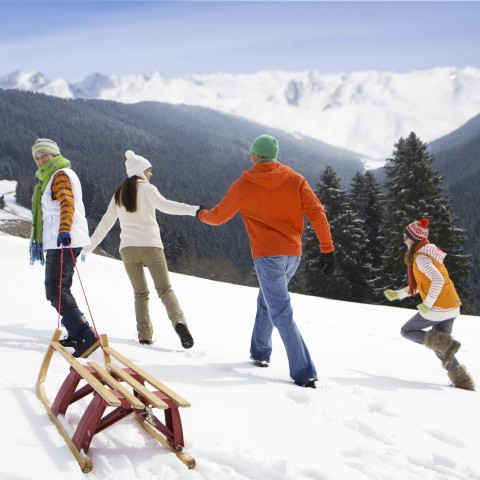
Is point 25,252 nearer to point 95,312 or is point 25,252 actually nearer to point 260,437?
point 95,312

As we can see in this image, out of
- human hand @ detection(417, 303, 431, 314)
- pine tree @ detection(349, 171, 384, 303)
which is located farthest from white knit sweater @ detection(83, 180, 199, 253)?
pine tree @ detection(349, 171, 384, 303)

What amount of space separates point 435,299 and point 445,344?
1.80 feet

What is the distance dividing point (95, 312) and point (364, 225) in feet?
93.6

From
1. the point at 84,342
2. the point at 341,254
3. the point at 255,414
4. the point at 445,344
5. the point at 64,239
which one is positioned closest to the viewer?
the point at 255,414

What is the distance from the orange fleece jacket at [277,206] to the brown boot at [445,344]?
6.01ft

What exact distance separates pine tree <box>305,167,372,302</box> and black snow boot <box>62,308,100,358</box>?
2536 cm

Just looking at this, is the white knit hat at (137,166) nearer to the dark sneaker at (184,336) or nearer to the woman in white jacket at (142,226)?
the woman in white jacket at (142,226)

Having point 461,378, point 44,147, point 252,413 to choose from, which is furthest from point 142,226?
point 461,378

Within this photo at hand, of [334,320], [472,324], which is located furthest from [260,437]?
[472,324]

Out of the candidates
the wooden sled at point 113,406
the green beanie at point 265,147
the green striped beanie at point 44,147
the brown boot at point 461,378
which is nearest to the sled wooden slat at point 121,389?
the wooden sled at point 113,406

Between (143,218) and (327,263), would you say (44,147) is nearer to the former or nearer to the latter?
(143,218)

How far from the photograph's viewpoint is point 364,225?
1347 inches

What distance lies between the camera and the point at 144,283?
6141 mm

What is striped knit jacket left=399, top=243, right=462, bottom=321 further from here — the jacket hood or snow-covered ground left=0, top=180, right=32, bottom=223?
snow-covered ground left=0, top=180, right=32, bottom=223
